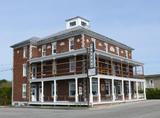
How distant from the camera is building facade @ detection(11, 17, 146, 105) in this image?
35.6 metres

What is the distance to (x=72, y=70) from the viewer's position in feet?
125

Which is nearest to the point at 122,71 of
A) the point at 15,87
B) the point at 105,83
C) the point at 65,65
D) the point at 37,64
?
the point at 105,83

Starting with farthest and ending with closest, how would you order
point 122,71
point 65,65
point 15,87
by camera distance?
point 15,87
point 122,71
point 65,65

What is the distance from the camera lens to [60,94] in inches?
1553

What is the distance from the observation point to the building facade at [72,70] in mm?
35553

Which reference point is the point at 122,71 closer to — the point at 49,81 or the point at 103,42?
the point at 103,42

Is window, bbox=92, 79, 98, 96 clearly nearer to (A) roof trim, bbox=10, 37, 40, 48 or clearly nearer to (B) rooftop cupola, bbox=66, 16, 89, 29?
(B) rooftop cupola, bbox=66, 16, 89, 29

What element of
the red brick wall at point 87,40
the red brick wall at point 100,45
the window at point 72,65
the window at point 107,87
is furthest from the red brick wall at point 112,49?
the window at point 72,65

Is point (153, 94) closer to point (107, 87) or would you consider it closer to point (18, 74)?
point (107, 87)

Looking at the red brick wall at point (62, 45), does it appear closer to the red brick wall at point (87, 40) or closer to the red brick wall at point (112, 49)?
the red brick wall at point (87, 40)

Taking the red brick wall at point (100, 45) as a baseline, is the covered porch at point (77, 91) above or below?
below

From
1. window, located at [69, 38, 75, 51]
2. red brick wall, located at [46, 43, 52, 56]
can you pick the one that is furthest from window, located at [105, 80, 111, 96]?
red brick wall, located at [46, 43, 52, 56]

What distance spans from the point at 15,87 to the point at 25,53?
211 inches

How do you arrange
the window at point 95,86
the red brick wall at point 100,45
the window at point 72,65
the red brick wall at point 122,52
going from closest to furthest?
the window at point 95,86 → the window at point 72,65 → the red brick wall at point 100,45 → the red brick wall at point 122,52
